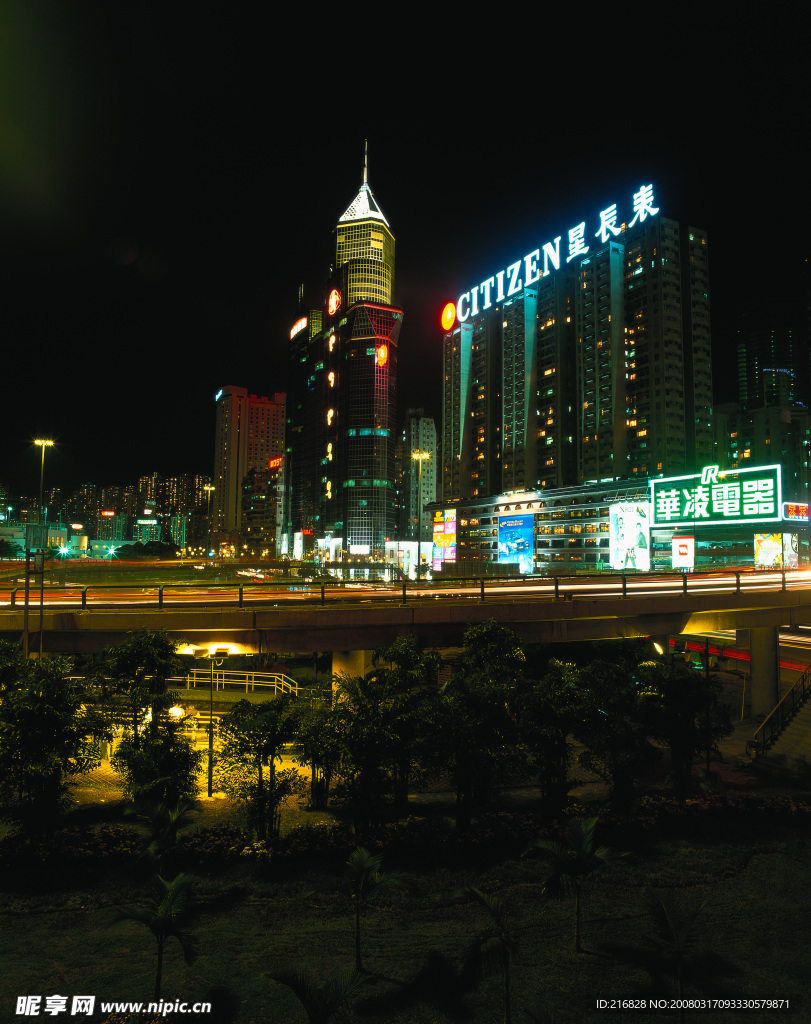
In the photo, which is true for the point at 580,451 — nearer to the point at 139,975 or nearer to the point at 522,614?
the point at 522,614

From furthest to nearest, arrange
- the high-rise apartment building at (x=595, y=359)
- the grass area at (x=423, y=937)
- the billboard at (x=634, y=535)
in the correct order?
the high-rise apartment building at (x=595, y=359), the billboard at (x=634, y=535), the grass area at (x=423, y=937)

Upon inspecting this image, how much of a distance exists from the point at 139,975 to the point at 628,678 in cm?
1205

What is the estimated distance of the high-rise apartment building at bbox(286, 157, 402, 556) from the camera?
16250cm

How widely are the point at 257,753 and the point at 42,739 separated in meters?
4.40

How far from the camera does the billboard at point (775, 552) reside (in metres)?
38.3

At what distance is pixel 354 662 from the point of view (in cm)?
2092

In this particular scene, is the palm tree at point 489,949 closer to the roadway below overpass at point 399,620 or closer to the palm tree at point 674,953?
the palm tree at point 674,953

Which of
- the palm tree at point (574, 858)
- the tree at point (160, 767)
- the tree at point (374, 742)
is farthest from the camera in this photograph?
the tree at point (160, 767)

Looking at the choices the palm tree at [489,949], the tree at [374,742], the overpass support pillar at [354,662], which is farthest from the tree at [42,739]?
the overpass support pillar at [354,662]

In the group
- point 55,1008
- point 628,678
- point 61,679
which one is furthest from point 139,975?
point 628,678

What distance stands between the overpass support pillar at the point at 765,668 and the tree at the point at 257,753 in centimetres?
2114

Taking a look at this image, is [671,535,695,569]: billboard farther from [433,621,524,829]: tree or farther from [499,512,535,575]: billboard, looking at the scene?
[433,621,524,829]: tree

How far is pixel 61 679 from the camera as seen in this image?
1296 centimetres

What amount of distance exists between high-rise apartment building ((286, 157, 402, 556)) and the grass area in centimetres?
14215
